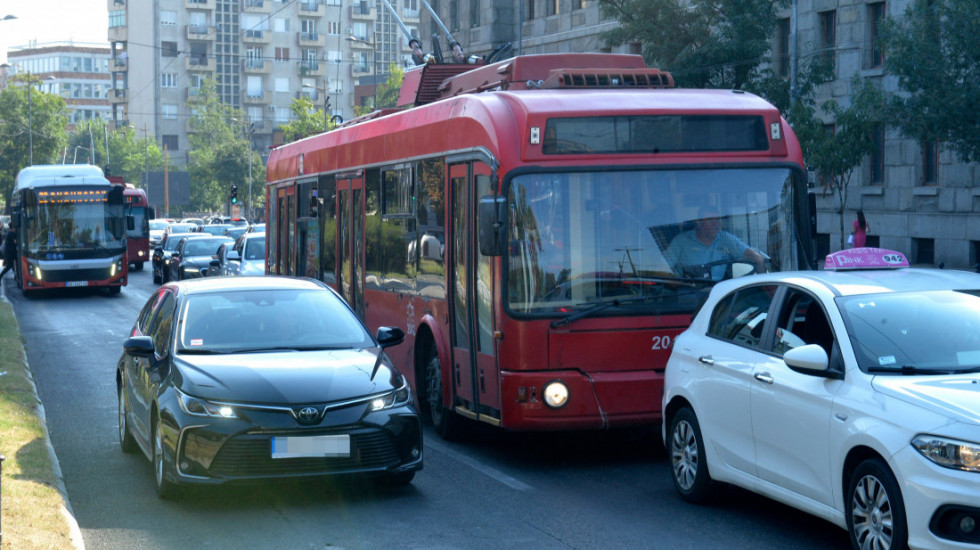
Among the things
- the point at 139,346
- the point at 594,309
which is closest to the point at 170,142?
the point at 139,346

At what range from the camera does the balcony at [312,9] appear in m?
127

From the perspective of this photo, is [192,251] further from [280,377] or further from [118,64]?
[118,64]

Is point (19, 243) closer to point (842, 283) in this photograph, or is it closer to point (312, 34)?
point (842, 283)

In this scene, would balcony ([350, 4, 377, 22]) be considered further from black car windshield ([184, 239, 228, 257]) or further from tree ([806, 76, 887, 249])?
tree ([806, 76, 887, 249])

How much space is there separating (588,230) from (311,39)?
4767 inches

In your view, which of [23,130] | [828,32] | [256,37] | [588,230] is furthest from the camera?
[256,37]

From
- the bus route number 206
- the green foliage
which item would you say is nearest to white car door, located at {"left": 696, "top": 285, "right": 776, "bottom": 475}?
the bus route number 206

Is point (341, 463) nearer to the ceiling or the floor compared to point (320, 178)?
nearer to the floor

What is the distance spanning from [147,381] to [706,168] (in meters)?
4.28

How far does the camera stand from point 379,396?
870 cm

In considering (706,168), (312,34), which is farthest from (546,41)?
(312,34)

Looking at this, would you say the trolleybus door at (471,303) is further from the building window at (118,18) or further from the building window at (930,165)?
the building window at (118,18)

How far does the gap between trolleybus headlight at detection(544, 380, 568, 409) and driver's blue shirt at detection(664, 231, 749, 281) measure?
3.92ft

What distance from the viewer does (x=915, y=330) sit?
23.0 feet
